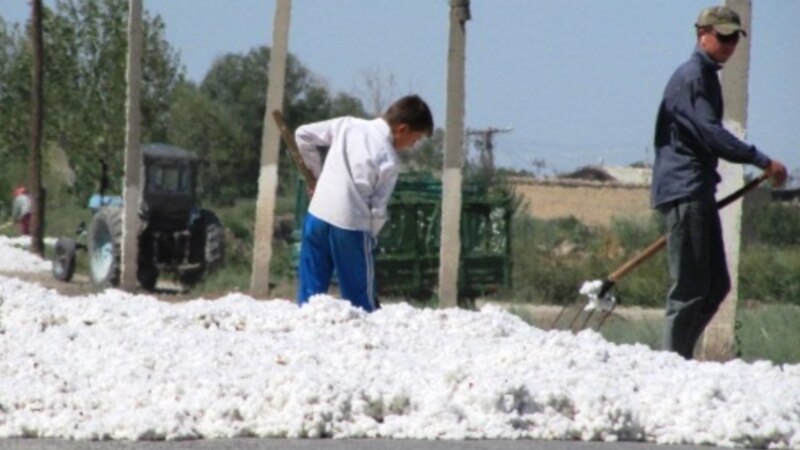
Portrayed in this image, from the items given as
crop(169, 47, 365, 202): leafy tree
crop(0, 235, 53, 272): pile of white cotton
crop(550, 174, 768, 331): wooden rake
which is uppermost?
crop(169, 47, 365, 202): leafy tree

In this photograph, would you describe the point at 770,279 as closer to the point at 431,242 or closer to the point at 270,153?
the point at 431,242

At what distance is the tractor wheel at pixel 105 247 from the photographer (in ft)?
87.6

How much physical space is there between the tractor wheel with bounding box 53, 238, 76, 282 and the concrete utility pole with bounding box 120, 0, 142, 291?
3.90 m

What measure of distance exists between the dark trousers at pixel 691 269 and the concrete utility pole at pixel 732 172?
210 centimetres

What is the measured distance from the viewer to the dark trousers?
1090cm

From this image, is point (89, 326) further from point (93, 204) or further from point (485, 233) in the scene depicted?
point (93, 204)

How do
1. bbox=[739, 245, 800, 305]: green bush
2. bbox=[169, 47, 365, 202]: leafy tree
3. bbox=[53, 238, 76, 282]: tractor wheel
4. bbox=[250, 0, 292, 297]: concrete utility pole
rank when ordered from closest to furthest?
bbox=[250, 0, 292, 297]: concrete utility pole
bbox=[739, 245, 800, 305]: green bush
bbox=[53, 238, 76, 282]: tractor wheel
bbox=[169, 47, 365, 202]: leafy tree

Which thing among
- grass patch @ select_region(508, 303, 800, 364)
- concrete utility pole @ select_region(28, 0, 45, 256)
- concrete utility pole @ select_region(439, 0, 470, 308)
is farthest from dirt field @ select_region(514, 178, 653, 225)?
grass patch @ select_region(508, 303, 800, 364)

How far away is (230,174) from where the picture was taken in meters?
69.7

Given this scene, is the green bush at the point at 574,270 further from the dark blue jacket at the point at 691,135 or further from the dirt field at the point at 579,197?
the dirt field at the point at 579,197

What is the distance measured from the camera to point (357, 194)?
11859 millimetres

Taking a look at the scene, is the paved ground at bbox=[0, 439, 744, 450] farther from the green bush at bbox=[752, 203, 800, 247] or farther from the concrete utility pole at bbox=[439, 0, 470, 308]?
the green bush at bbox=[752, 203, 800, 247]

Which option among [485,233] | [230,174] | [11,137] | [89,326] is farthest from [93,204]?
[230,174]

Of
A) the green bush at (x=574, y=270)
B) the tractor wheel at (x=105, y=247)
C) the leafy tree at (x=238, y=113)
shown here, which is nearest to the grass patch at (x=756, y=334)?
the green bush at (x=574, y=270)
